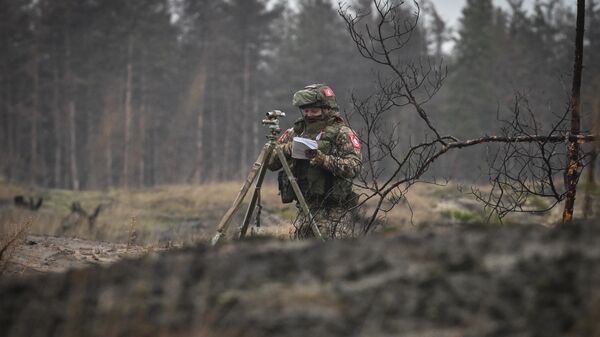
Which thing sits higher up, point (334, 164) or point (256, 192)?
point (334, 164)

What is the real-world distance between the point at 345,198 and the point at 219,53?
101 feet

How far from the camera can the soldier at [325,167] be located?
5.96 m

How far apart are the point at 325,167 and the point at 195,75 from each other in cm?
3238

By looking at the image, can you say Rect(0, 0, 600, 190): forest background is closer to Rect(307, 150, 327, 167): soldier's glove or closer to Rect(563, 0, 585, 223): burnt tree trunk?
Rect(307, 150, 327, 167): soldier's glove

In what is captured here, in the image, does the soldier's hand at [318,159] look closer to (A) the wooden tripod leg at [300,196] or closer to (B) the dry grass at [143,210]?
(A) the wooden tripod leg at [300,196]

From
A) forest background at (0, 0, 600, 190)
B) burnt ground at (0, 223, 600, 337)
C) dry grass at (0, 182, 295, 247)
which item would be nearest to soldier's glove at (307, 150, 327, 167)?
burnt ground at (0, 223, 600, 337)

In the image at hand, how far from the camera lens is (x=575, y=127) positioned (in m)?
4.94

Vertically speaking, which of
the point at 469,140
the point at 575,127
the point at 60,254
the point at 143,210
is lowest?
the point at 143,210

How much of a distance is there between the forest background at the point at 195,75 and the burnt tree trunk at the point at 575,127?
23418 mm

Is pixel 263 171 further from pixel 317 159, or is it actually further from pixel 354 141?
pixel 354 141

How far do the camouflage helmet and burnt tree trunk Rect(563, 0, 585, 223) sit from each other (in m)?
2.32

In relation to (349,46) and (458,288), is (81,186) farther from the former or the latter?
(458,288)

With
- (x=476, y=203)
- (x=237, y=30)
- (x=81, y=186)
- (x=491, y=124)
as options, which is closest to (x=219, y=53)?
(x=237, y=30)

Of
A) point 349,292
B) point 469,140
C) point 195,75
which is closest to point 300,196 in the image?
point 469,140
